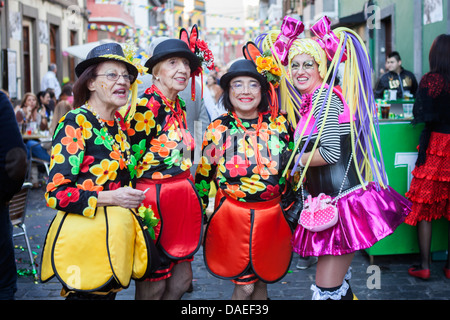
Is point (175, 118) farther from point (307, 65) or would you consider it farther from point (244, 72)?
point (307, 65)

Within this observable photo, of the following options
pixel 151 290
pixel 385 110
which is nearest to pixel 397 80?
pixel 385 110

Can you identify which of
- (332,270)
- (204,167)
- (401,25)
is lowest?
(332,270)

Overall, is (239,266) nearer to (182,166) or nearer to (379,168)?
(182,166)

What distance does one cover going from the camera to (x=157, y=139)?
3.03m

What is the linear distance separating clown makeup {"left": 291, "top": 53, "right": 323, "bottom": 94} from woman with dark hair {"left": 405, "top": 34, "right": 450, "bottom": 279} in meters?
1.66

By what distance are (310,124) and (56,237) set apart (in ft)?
4.76

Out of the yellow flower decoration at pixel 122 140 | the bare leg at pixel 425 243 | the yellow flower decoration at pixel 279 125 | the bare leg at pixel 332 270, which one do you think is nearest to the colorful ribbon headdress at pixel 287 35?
the yellow flower decoration at pixel 279 125

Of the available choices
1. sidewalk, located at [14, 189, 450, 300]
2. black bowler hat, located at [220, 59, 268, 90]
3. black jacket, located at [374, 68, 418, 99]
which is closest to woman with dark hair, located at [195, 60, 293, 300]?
black bowler hat, located at [220, 59, 268, 90]

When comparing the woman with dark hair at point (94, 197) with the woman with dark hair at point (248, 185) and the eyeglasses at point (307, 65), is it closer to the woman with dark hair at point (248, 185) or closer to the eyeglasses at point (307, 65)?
the woman with dark hair at point (248, 185)

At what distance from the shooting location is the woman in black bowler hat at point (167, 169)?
3.00 m

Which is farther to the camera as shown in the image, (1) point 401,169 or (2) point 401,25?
(2) point 401,25

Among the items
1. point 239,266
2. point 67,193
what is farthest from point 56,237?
point 239,266

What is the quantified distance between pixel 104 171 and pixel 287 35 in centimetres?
134

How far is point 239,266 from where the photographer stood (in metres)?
3.08
